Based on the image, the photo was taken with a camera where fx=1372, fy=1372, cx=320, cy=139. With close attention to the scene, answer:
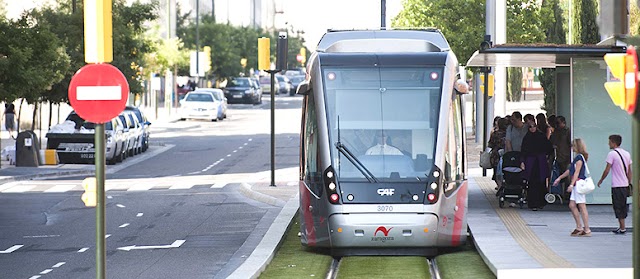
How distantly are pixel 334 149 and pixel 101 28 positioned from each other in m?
7.31

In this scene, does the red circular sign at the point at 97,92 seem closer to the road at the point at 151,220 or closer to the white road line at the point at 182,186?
the road at the point at 151,220

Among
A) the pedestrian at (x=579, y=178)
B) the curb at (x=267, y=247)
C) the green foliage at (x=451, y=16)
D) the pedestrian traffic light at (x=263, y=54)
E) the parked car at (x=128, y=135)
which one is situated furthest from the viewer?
the green foliage at (x=451, y=16)

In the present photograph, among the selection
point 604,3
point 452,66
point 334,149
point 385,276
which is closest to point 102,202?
point 604,3

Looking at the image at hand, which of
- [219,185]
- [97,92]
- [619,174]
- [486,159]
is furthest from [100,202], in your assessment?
[219,185]

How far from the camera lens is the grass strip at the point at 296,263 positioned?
1645 centimetres

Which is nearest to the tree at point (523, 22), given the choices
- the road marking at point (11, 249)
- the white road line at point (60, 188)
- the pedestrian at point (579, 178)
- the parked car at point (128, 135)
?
the parked car at point (128, 135)

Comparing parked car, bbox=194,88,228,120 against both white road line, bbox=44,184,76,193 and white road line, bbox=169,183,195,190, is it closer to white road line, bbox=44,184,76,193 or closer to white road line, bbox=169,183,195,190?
white road line, bbox=169,183,195,190

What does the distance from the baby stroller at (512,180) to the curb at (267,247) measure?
3711 mm

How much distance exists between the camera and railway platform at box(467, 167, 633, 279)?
15.0 metres

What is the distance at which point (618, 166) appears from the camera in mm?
19156

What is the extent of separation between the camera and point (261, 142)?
5219cm

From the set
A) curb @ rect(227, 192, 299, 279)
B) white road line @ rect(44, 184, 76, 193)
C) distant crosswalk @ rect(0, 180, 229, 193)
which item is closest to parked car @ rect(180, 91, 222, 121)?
distant crosswalk @ rect(0, 180, 229, 193)

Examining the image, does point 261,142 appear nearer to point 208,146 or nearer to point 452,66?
point 208,146

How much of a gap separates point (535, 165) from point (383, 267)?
7.28 m
